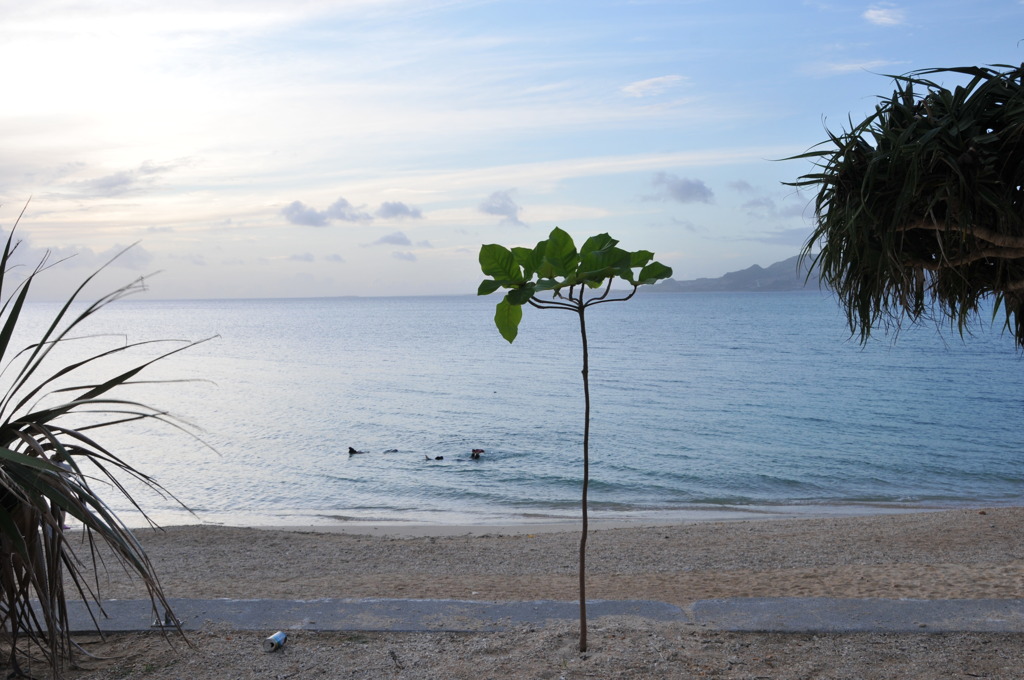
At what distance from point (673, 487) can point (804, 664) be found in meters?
11.5

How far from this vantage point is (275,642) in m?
3.37

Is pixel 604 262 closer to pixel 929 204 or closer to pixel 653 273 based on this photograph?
pixel 653 273

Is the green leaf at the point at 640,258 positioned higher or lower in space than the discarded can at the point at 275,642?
higher

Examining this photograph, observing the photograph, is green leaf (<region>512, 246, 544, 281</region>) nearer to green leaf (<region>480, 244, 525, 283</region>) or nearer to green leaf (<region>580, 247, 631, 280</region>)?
green leaf (<region>480, 244, 525, 283</region>)

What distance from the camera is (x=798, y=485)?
48.0 feet

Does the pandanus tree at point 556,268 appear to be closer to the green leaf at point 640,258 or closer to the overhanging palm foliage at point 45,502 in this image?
the green leaf at point 640,258

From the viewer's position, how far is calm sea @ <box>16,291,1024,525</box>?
13602 mm

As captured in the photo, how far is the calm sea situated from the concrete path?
6.04 feet

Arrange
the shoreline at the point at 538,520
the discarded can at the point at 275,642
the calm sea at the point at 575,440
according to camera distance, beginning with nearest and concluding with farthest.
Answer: the discarded can at the point at 275,642
the shoreline at the point at 538,520
the calm sea at the point at 575,440

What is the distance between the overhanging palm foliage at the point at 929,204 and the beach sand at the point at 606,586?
1.87 metres

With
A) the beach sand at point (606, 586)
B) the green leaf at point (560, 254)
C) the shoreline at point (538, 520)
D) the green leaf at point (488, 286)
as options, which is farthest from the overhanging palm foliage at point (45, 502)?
the shoreline at point (538, 520)

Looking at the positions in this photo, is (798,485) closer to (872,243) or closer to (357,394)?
(872,243)

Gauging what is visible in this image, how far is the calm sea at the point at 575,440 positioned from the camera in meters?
13.6

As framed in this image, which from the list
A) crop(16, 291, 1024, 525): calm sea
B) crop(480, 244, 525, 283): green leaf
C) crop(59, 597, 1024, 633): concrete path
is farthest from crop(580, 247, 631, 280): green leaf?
crop(16, 291, 1024, 525): calm sea
